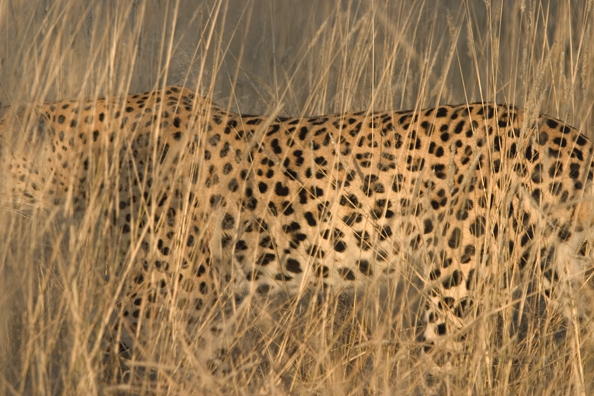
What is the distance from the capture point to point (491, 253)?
8.21 feet

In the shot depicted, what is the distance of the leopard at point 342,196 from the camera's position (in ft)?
8.23

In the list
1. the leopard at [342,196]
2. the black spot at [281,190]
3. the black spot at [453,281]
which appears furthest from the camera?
the black spot at [281,190]

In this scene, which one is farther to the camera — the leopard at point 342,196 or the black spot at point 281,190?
the black spot at point 281,190

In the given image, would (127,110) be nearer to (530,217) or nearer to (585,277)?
(530,217)

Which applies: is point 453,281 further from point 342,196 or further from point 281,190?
point 281,190

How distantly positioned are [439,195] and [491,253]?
365 millimetres

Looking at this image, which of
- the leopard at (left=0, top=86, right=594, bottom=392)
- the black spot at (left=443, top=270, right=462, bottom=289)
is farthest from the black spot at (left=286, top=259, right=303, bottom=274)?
the black spot at (left=443, top=270, right=462, bottom=289)

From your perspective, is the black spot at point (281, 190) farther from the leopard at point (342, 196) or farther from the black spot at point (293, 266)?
the black spot at point (293, 266)

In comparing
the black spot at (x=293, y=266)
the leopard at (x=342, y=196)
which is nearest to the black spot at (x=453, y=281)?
the leopard at (x=342, y=196)

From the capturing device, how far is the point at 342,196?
9.66 ft

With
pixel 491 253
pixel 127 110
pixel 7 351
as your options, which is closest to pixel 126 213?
pixel 127 110

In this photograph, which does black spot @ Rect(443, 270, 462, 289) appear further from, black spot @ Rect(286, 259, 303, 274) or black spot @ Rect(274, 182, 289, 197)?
black spot @ Rect(274, 182, 289, 197)

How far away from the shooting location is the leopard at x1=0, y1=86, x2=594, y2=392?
8.23ft

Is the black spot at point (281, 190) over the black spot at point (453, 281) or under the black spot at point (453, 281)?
over
